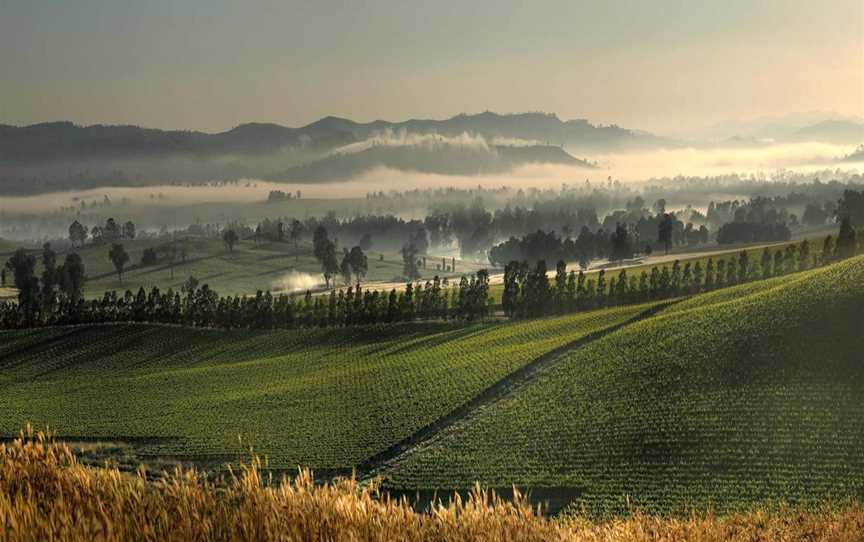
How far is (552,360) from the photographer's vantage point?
294 feet

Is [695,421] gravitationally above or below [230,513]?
below

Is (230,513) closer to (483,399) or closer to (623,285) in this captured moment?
(483,399)

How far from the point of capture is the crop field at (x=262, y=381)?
67250 millimetres

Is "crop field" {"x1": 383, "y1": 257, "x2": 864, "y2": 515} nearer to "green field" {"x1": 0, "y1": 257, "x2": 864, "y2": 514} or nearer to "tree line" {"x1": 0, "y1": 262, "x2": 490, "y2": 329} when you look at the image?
"green field" {"x1": 0, "y1": 257, "x2": 864, "y2": 514}

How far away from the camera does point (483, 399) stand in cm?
7656

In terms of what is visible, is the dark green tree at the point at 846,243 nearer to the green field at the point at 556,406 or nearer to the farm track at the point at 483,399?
the green field at the point at 556,406

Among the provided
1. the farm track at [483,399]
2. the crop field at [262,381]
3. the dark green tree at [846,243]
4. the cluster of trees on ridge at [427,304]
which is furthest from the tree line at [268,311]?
the dark green tree at [846,243]

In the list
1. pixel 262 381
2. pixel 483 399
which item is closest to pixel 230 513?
pixel 483 399

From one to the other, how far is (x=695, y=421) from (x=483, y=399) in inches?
862

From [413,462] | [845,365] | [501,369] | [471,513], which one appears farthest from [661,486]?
[471,513]

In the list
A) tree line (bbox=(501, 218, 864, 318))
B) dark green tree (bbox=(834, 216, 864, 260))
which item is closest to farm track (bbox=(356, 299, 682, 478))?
tree line (bbox=(501, 218, 864, 318))

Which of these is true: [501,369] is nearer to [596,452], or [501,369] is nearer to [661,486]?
[596,452]

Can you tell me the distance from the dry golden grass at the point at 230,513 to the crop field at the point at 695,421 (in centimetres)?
3370

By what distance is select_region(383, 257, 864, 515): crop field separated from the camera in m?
49.9
